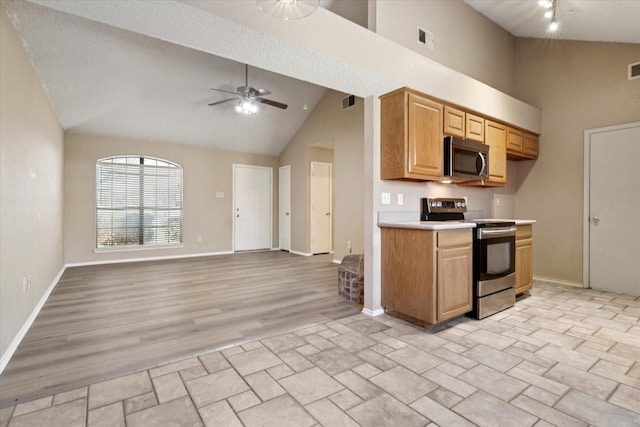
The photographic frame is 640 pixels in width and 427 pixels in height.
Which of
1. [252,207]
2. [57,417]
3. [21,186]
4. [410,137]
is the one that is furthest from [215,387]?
[252,207]

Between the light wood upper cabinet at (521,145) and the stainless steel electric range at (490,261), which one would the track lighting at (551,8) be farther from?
the stainless steel electric range at (490,261)

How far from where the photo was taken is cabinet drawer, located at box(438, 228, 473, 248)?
8.98 feet

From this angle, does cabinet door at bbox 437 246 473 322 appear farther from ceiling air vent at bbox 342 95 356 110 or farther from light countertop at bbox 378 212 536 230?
ceiling air vent at bbox 342 95 356 110

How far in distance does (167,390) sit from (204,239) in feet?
17.8

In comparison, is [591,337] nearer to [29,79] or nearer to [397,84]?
[397,84]

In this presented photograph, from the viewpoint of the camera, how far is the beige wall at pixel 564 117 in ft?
12.9

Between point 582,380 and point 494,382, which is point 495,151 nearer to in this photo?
point 582,380

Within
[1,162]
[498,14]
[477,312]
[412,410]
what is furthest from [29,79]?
[498,14]

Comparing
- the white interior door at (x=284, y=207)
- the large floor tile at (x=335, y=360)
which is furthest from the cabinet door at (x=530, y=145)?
the white interior door at (x=284, y=207)

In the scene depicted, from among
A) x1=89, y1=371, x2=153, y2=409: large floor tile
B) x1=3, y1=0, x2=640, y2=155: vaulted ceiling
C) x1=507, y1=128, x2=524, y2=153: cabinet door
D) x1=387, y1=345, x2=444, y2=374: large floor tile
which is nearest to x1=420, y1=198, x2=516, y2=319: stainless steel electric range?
x1=387, y1=345, x2=444, y2=374: large floor tile

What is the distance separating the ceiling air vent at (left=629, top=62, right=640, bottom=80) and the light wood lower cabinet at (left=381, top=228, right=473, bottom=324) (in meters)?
3.06

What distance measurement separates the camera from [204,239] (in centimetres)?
696

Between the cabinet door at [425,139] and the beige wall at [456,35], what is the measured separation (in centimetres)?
63

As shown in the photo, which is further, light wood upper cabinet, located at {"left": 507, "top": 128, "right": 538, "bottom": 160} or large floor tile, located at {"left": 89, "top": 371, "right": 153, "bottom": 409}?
light wood upper cabinet, located at {"left": 507, "top": 128, "right": 538, "bottom": 160}
